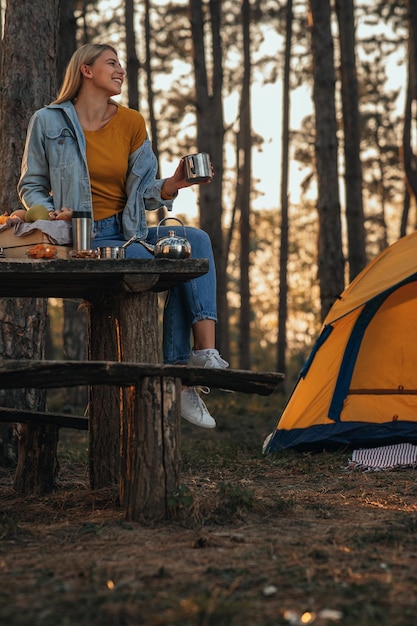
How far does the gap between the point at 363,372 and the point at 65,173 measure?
3.86 meters

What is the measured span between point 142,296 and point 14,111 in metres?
2.63

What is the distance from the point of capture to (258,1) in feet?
68.3

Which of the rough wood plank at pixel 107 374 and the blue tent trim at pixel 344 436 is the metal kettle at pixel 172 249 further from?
the blue tent trim at pixel 344 436

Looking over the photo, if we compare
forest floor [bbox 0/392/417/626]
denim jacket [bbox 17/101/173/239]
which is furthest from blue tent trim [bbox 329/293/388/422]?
denim jacket [bbox 17/101/173/239]

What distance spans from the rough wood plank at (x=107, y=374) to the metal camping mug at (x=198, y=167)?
3.59ft

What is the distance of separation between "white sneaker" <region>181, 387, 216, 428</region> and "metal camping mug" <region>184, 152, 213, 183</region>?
1.19 metres

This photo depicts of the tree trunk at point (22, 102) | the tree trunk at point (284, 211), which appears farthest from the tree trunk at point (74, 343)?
the tree trunk at point (284, 211)

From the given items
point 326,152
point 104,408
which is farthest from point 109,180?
point 326,152

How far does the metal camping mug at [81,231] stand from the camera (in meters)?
4.52

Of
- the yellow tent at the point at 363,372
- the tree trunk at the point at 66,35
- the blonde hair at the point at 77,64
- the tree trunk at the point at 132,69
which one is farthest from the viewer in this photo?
the tree trunk at the point at 132,69

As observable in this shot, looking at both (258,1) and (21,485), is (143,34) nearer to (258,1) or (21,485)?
(258,1)

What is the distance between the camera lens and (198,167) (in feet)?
16.2

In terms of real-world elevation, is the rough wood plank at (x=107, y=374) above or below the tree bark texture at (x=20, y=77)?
below

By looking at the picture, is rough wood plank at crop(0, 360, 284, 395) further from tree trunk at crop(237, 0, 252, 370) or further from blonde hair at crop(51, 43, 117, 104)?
A: tree trunk at crop(237, 0, 252, 370)
